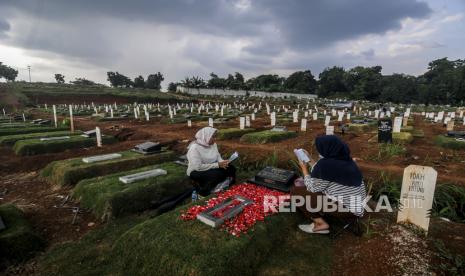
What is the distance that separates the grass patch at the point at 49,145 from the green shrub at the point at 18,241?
6344 millimetres

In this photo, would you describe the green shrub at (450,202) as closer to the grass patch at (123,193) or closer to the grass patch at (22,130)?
the grass patch at (123,193)

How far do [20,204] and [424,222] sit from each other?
7353 mm

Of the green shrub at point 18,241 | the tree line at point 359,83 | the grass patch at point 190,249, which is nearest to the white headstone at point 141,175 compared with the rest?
the green shrub at point 18,241

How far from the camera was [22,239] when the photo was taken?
3.76m

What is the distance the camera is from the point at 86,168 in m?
6.69

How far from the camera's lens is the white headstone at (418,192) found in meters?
3.37

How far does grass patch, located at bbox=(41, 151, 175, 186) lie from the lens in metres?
6.41

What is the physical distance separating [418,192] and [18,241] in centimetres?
563

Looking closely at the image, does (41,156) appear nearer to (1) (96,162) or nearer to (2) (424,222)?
(1) (96,162)

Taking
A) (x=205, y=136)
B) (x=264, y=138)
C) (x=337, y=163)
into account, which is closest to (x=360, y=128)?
(x=264, y=138)

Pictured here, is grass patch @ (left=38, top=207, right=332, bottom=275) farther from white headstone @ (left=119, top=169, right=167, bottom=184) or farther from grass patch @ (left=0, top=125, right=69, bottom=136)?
grass patch @ (left=0, top=125, right=69, bottom=136)

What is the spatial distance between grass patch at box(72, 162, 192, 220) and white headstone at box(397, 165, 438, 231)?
4252 millimetres

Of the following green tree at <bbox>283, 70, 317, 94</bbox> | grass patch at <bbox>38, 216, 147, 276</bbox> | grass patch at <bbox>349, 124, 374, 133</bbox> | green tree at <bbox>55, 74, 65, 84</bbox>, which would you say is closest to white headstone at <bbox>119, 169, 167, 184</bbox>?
grass patch at <bbox>38, 216, 147, 276</bbox>

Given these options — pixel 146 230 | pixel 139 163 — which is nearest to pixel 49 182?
pixel 139 163
